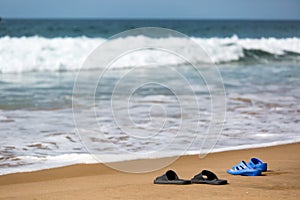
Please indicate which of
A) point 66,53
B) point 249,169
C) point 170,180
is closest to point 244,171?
point 249,169

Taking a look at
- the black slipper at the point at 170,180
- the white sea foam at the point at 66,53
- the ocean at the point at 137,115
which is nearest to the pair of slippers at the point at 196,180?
the black slipper at the point at 170,180

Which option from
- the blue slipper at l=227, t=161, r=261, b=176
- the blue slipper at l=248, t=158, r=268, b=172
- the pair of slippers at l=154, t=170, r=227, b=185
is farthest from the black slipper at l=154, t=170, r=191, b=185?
the blue slipper at l=248, t=158, r=268, b=172

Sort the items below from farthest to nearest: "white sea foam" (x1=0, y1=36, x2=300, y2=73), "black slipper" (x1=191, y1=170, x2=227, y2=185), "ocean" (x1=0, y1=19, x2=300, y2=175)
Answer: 1. "white sea foam" (x1=0, y1=36, x2=300, y2=73)
2. "ocean" (x1=0, y1=19, x2=300, y2=175)
3. "black slipper" (x1=191, y1=170, x2=227, y2=185)

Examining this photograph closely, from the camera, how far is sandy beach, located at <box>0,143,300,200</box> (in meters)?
3.51

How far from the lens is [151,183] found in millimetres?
3863

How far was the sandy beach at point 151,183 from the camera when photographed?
3.51 meters

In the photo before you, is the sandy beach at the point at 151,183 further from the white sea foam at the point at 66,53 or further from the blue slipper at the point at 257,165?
the white sea foam at the point at 66,53

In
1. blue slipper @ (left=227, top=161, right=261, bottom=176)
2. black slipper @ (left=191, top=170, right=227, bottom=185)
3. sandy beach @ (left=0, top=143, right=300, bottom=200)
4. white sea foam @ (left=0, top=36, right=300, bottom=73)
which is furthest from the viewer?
white sea foam @ (left=0, top=36, right=300, bottom=73)

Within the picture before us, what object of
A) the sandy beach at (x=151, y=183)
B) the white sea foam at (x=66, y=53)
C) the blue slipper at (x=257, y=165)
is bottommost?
the sandy beach at (x=151, y=183)

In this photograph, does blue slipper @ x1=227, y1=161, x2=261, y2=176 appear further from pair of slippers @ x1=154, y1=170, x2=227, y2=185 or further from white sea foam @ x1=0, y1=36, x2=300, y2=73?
white sea foam @ x1=0, y1=36, x2=300, y2=73

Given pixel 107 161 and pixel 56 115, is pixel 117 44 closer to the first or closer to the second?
pixel 56 115

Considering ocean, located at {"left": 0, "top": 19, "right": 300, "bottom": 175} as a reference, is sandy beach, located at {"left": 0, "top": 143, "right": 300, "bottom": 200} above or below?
below

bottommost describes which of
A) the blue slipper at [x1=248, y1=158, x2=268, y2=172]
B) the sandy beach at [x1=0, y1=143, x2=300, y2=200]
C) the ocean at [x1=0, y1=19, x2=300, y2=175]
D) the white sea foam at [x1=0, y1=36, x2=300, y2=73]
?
the sandy beach at [x1=0, y1=143, x2=300, y2=200]

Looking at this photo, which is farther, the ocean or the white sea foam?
the white sea foam
